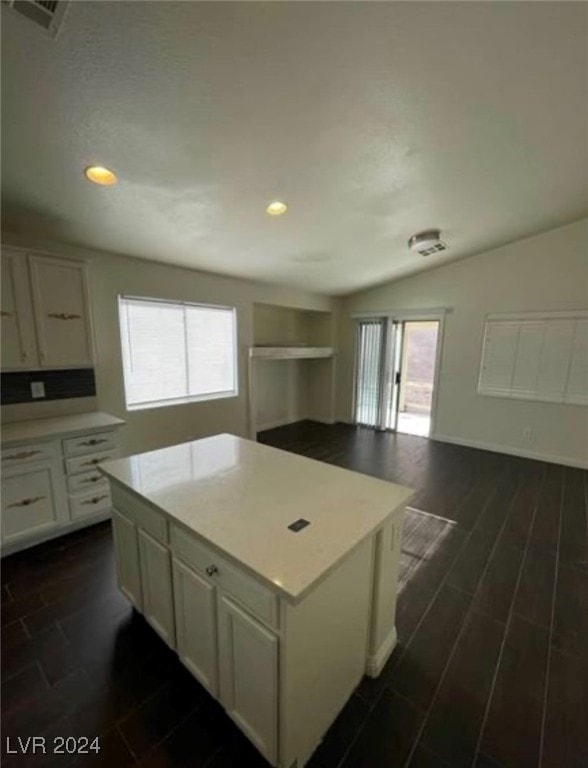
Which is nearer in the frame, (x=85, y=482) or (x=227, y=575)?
(x=227, y=575)

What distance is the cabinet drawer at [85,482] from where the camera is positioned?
2.42m

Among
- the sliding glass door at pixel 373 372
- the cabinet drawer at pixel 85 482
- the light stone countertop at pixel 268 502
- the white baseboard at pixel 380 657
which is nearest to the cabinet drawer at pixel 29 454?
the cabinet drawer at pixel 85 482

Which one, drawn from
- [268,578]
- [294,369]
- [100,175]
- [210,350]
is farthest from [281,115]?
[294,369]

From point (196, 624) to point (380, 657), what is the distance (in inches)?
34.9

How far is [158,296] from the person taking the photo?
11.1 ft

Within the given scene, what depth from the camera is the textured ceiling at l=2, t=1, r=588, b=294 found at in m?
1.23

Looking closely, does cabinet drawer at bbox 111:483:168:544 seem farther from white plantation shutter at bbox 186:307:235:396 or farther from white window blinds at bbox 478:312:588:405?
white window blinds at bbox 478:312:588:405

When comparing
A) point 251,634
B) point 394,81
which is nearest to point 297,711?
point 251,634

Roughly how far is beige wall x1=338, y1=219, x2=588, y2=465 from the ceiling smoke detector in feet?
3.46

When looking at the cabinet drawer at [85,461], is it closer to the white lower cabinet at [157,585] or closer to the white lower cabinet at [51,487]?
the white lower cabinet at [51,487]

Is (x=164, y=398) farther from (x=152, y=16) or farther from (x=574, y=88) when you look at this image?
(x=574, y=88)

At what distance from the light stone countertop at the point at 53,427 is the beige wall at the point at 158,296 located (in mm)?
292

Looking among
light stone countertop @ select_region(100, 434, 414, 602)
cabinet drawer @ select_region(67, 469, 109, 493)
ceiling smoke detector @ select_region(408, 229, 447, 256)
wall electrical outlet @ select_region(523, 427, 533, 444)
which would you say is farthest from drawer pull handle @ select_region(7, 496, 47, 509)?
wall electrical outlet @ select_region(523, 427, 533, 444)

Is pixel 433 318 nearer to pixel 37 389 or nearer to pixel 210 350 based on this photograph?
pixel 210 350
